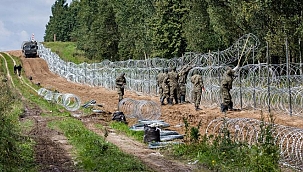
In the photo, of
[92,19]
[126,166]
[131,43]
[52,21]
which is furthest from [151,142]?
[52,21]

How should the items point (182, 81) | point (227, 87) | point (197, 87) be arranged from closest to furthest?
point (227, 87) < point (197, 87) < point (182, 81)

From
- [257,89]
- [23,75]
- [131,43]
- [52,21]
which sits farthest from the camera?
[52,21]

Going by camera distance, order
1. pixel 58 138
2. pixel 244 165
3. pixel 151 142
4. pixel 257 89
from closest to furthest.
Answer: pixel 244 165 → pixel 151 142 → pixel 58 138 → pixel 257 89

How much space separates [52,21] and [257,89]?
359 ft

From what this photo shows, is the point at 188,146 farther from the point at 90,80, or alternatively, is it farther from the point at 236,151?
the point at 90,80

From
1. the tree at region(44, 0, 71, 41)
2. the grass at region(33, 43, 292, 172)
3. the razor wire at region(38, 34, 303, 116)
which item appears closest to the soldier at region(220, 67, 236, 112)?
the razor wire at region(38, 34, 303, 116)

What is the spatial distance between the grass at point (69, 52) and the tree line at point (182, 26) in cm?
155

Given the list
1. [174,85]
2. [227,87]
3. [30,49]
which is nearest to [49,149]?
[227,87]

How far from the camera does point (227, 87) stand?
72.8ft

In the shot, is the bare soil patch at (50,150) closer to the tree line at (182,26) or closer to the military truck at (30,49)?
the tree line at (182,26)

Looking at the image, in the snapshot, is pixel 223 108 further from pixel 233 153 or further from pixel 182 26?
pixel 182 26

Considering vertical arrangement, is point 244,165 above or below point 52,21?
below

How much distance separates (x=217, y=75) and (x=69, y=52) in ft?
204

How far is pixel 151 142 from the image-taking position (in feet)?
53.9
